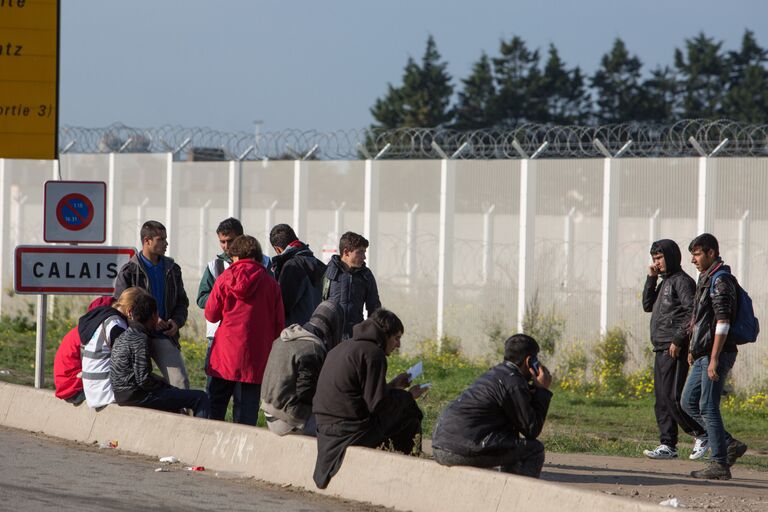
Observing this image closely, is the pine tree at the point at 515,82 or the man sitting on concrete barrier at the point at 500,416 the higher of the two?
the pine tree at the point at 515,82

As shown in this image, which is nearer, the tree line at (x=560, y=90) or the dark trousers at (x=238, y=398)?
the dark trousers at (x=238, y=398)

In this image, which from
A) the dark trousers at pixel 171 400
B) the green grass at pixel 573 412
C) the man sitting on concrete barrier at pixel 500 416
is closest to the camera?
the man sitting on concrete barrier at pixel 500 416

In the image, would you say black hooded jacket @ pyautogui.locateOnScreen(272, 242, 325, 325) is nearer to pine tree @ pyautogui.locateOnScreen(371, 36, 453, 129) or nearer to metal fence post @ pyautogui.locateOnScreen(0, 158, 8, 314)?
metal fence post @ pyautogui.locateOnScreen(0, 158, 8, 314)

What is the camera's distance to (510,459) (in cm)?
846

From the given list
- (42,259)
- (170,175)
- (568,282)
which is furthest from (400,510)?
(170,175)

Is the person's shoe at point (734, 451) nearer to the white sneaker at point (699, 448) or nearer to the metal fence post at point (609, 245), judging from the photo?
the white sneaker at point (699, 448)

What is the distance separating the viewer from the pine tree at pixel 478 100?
239 feet

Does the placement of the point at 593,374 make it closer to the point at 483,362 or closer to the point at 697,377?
the point at 483,362

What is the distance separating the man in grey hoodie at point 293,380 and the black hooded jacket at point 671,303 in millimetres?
2861

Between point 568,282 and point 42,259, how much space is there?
6.72 metres

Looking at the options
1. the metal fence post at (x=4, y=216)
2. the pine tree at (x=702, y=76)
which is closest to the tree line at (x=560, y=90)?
the pine tree at (x=702, y=76)

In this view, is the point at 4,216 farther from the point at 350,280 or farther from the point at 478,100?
the point at 478,100

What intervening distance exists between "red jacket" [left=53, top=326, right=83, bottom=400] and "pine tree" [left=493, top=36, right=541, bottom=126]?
61.7m

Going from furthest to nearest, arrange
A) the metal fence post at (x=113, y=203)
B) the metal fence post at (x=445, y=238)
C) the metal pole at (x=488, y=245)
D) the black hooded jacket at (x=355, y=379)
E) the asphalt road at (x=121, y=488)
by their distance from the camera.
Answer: the metal fence post at (x=113, y=203), the metal fence post at (x=445, y=238), the metal pole at (x=488, y=245), the black hooded jacket at (x=355, y=379), the asphalt road at (x=121, y=488)
